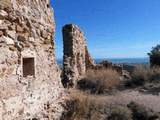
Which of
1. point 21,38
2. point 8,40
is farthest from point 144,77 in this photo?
point 8,40

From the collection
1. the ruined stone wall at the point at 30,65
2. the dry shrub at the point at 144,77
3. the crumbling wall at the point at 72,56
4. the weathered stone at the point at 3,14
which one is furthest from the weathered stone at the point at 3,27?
the dry shrub at the point at 144,77

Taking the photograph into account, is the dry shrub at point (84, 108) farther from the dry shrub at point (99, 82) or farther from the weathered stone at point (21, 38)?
the dry shrub at point (99, 82)

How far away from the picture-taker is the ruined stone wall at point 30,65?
14.3ft

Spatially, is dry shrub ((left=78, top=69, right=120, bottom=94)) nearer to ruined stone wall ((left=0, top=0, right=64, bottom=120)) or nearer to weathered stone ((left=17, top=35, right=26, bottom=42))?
ruined stone wall ((left=0, top=0, right=64, bottom=120))

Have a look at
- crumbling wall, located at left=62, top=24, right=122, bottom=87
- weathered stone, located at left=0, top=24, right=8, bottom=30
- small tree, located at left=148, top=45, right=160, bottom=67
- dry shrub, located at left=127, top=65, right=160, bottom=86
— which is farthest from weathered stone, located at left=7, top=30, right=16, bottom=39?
small tree, located at left=148, top=45, right=160, bottom=67

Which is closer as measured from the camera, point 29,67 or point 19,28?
point 19,28

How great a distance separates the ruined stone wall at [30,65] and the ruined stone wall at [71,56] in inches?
203

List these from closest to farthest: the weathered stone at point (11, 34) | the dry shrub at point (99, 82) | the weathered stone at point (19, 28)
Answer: the weathered stone at point (11, 34), the weathered stone at point (19, 28), the dry shrub at point (99, 82)

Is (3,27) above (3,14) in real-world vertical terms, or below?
below

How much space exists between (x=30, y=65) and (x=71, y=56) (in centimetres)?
766

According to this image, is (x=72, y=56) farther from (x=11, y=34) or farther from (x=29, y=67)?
(x=11, y=34)

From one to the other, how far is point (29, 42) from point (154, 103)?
564 cm

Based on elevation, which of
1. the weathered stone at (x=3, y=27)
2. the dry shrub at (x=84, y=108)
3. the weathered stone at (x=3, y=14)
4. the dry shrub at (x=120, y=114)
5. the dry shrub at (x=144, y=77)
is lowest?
the dry shrub at (x=120, y=114)

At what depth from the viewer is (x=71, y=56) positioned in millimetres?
13172
